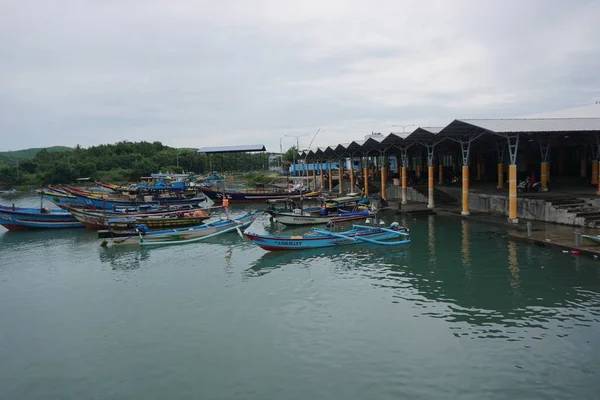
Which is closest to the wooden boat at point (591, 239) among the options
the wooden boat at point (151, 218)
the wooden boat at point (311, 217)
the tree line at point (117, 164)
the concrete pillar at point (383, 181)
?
the wooden boat at point (311, 217)

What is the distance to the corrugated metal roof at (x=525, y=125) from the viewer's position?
2064 cm

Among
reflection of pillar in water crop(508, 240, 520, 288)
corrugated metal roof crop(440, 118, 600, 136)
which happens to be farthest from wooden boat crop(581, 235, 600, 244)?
corrugated metal roof crop(440, 118, 600, 136)

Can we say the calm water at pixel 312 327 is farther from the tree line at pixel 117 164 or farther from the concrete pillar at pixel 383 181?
the tree line at pixel 117 164

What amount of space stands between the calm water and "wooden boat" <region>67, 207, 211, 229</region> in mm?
7750

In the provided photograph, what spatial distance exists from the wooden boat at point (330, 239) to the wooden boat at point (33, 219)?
16832 millimetres

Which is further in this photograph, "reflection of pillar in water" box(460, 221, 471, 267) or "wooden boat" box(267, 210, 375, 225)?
"wooden boat" box(267, 210, 375, 225)

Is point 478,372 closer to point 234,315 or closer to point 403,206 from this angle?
point 234,315

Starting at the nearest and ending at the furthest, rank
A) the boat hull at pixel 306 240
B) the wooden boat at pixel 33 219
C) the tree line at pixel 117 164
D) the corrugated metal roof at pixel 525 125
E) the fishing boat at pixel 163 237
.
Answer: the boat hull at pixel 306 240 → the corrugated metal roof at pixel 525 125 → the fishing boat at pixel 163 237 → the wooden boat at pixel 33 219 → the tree line at pixel 117 164

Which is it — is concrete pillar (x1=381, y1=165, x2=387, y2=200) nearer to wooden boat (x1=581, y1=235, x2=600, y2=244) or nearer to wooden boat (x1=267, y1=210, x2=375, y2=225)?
wooden boat (x1=267, y1=210, x2=375, y2=225)

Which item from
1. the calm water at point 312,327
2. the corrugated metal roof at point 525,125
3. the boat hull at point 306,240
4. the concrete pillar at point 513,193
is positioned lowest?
the calm water at point 312,327

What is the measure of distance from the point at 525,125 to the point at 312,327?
1671 cm

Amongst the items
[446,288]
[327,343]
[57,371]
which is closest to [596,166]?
[446,288]

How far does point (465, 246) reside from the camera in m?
18.9

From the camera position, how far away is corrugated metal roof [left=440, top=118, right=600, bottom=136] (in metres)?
20.6
